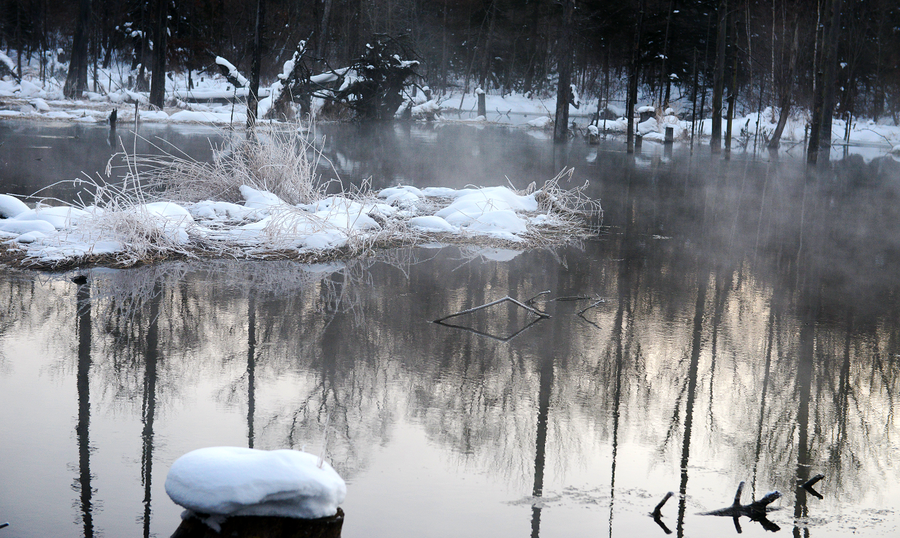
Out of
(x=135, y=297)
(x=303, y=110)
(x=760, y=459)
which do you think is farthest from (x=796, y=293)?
(x=303, y=110)

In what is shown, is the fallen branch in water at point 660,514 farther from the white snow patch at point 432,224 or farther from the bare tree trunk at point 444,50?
the bare tree trunk at point 444,50

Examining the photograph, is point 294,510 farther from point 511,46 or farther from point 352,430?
point 511,46

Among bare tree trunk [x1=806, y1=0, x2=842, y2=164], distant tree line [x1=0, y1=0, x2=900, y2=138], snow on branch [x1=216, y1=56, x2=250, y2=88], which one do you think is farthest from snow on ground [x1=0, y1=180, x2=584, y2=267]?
distant tree line [x1=0, y1=0, x2=900, y2=138]

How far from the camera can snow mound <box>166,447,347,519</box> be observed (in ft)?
8.94

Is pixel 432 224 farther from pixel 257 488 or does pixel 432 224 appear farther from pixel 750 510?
pixel 257 488

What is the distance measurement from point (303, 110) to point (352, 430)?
30287 mm

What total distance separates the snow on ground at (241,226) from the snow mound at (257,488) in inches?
220

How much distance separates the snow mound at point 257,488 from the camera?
272cm

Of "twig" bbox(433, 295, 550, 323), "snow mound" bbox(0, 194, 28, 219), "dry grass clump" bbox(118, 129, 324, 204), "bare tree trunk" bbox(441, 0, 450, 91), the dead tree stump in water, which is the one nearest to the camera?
the dead tree stump in water

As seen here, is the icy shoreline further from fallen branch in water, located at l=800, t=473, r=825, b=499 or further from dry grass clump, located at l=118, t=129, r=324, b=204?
fallen branch in water, located at l=800, t=473, r=825, b=499

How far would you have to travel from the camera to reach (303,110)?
109ft

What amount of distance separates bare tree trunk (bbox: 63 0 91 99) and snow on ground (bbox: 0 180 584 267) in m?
35.1

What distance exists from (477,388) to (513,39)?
5881 centimetres

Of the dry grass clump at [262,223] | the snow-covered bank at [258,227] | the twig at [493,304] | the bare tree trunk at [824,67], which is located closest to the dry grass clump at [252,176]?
the dry grass clump at [262,223]
